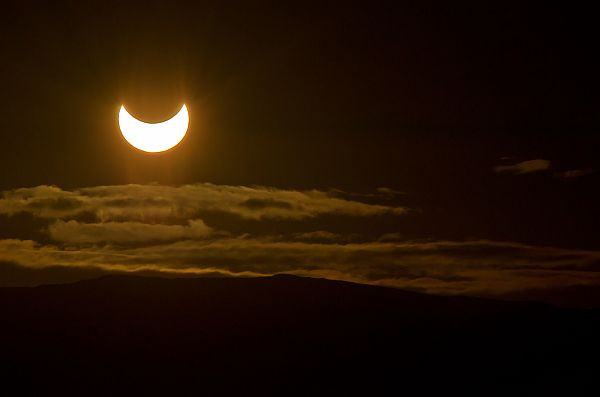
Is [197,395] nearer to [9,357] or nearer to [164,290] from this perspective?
[9,357]

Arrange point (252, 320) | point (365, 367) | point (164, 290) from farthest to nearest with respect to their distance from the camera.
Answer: point (164, 290), point (252, 320), point (365, 367)

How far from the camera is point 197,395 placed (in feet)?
137

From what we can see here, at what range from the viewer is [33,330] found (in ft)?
171

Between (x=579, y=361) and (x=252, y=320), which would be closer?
(x=579, y=361)

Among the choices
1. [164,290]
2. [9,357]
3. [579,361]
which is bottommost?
[579,361]

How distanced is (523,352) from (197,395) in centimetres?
1640

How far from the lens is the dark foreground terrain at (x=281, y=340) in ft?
143

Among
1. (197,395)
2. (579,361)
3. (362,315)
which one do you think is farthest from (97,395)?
(579,361)

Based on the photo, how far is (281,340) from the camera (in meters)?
51.2

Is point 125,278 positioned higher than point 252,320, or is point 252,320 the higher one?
point 125,278

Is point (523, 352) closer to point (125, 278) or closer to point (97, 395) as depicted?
point (97, 395)

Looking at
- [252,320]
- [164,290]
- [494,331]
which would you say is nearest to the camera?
[494,331]

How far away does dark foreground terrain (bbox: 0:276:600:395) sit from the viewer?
43.6 metres

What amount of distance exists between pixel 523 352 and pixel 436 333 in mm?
5804
